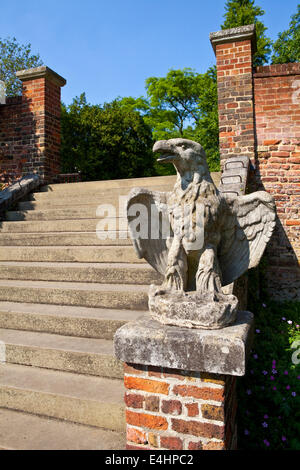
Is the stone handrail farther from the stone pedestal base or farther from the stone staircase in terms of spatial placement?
the stone pedestal base

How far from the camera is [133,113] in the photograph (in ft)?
46.0

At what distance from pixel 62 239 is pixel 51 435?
2550 mm

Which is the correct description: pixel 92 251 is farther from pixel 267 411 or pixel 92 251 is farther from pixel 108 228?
pixel 267 411

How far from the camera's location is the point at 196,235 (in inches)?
76.6

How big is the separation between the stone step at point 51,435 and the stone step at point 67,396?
0.05 m

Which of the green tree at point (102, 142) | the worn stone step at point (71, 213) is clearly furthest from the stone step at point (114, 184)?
the green tree at point (102, 142)

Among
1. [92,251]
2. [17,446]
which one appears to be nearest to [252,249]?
[17,446]

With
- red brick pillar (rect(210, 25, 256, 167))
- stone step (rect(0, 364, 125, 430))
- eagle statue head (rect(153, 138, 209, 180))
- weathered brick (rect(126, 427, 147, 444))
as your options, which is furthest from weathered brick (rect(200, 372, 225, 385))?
red brick pillar (rect(210, 25, 256, 167))

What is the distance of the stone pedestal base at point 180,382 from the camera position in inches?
66.0

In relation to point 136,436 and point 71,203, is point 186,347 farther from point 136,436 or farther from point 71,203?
point 71,203

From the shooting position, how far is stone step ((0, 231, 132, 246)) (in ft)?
13.7

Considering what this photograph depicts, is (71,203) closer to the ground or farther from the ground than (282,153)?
closer to the ground

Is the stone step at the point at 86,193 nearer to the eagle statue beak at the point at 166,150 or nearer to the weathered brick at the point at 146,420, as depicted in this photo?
the eagle statue beak at the point at 166,150

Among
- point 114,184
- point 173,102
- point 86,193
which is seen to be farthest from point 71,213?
point 173,102
